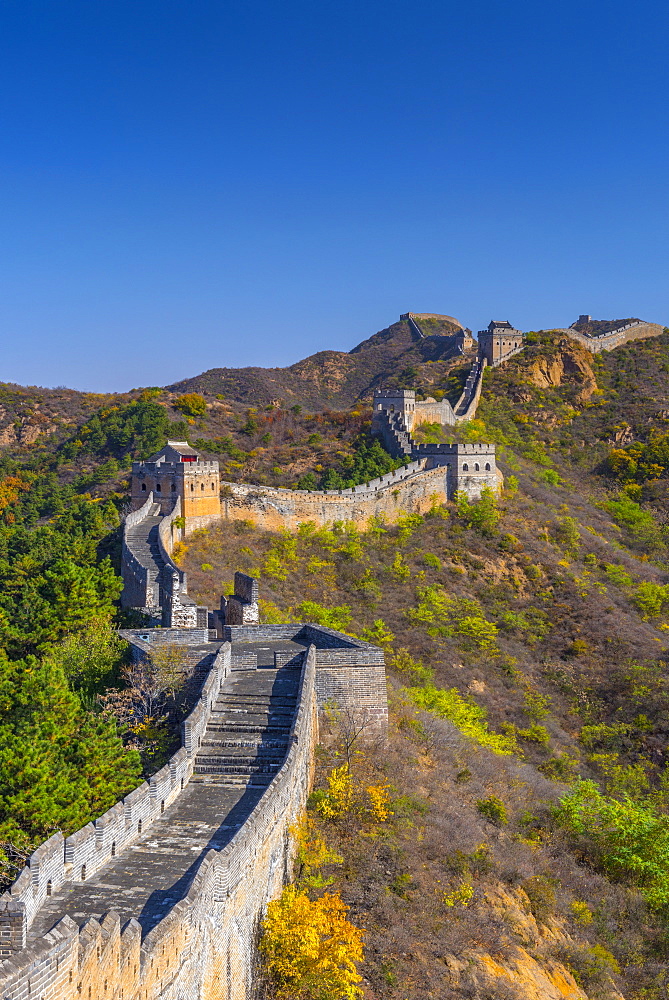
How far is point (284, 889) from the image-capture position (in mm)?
11469

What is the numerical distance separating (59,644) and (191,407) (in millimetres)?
39202

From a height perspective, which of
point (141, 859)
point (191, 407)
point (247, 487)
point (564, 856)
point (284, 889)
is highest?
point (191, 407)

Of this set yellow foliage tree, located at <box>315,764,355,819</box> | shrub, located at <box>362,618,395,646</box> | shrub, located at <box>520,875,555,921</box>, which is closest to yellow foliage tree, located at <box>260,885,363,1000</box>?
yellow foliage tree, located at <box>315,764,355,819</box>

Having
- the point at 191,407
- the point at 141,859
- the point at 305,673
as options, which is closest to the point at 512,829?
the point at 305,673

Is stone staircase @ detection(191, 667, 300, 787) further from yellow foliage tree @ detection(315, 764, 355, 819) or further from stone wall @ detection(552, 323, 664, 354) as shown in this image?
stone wall @ detection(552, 323, 664, 354)

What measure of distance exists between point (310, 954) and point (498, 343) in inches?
2343

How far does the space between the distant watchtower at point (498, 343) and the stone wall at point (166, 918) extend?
55.3m

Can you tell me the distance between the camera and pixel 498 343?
65.2 m

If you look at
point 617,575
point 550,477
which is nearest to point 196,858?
point 617,575

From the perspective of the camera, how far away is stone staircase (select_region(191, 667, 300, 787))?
42.2 feet

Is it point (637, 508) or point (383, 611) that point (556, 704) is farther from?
point (637, 508)

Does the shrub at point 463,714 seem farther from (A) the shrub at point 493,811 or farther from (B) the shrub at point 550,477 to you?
(B) the shrub at point 550,477

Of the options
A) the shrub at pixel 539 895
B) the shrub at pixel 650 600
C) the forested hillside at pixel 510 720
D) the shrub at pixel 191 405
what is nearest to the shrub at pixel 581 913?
the forested hillside at pixel 510 720

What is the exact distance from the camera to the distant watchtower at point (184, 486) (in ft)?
102
